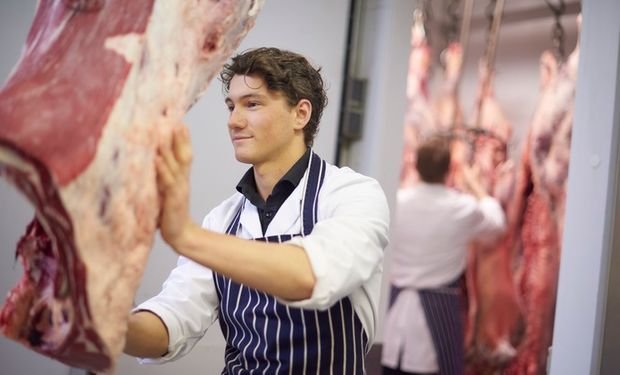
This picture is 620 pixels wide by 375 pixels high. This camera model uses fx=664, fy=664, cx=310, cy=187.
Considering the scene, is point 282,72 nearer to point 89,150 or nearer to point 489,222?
point 89,150

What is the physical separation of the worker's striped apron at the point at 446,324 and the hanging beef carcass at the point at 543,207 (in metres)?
0.27

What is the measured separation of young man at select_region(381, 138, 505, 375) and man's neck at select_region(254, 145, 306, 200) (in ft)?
6.87

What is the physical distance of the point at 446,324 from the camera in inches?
132

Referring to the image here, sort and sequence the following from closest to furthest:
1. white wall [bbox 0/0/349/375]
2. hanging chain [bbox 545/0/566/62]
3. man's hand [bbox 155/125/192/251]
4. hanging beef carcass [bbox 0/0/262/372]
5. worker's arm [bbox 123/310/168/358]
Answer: hanging beef carcass [bbox 0/0/262/372], man's hand [bbox 155/125/192/251], worker's arm [bbox 123/310/168/358], white wall [bbox 0/0/349/375], hanging chain [bbox 545/0/566/62]

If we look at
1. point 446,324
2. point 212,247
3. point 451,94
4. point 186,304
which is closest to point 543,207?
point 446,324

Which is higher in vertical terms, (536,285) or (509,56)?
(509,56)

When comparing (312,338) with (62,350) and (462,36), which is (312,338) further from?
(462,36)

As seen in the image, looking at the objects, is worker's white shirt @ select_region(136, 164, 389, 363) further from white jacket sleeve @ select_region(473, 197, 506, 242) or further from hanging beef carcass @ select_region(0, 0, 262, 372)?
white jacket sleeve @ select_region(473, 197, 506, 242)

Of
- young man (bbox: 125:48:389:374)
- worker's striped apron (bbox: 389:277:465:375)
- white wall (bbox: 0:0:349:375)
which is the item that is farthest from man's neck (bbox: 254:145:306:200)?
worker's striped apron (bbox: 389:277:465:375)

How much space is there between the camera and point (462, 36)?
146 inches

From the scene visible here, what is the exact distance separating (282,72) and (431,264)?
7.40 feet

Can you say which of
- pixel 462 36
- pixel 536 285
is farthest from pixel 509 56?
pixel 536 285

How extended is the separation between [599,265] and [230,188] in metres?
1.03

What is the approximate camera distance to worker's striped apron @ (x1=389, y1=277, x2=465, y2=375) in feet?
10.9
